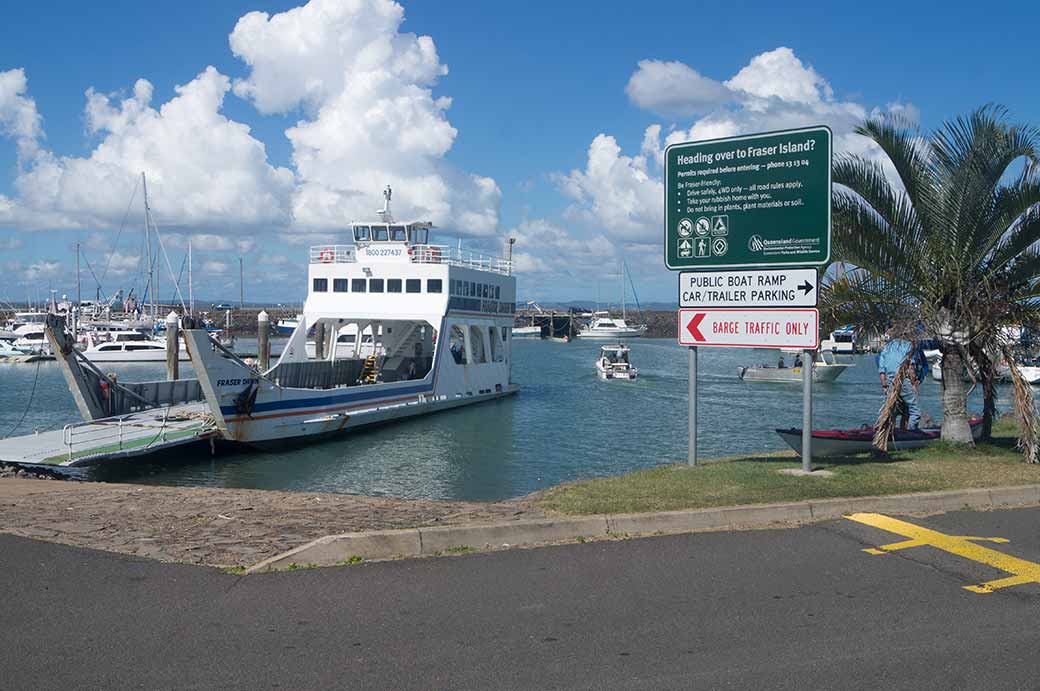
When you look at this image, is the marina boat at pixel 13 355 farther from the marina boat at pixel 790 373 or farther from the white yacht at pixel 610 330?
the white yacht at pixel 610 330

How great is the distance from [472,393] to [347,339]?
8.70m

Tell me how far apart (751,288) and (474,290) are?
2339cm

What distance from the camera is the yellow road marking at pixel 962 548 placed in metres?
7.23

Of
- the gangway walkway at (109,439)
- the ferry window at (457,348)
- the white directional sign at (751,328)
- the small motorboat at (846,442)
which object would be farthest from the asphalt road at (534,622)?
the ferry window at (457,348)

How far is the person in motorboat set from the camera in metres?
14.3

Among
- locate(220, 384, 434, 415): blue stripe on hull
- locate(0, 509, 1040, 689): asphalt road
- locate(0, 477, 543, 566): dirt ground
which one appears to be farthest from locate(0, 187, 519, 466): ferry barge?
locate(0, 509, 1040, 689): asphalt road

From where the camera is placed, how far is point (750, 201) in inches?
493

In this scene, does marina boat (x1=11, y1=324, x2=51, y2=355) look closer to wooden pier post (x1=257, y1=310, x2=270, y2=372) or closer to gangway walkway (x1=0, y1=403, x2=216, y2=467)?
wooden pier post (x1=257, y1=310, x2=270, y2=372)

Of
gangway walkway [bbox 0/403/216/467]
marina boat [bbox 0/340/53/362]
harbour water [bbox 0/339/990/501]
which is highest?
marina boat [bbox 0/340/53/362]

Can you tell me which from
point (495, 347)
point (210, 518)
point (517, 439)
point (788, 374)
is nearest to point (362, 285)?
point (495, 347)

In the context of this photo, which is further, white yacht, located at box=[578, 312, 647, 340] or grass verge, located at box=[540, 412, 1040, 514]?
white yacht, located at box=[578, 312, 647, 340]

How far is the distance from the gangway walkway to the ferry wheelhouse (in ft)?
3.57

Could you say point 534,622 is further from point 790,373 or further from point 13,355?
point 13,355

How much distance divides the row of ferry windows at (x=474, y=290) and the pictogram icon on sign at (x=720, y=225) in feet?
68.1
